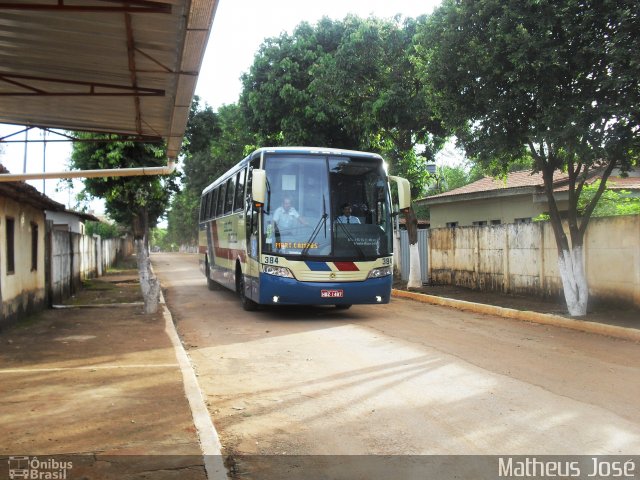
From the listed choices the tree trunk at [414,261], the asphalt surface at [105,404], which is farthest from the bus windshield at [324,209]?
the tree trunk at [414,261]

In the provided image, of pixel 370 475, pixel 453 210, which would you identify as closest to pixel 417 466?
pixel 370 475

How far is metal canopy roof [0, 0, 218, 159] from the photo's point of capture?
15.8 feet

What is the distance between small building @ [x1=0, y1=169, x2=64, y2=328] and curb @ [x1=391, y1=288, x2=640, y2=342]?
9.77m

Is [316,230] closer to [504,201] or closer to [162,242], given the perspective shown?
[504,201]

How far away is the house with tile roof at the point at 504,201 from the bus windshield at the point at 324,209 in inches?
297

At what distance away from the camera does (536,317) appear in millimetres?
12094

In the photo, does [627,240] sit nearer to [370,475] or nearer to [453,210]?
[370,475]

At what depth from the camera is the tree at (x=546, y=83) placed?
985 cm

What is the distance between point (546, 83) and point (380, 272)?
4.72 meters

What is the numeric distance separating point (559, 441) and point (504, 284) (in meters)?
11.8

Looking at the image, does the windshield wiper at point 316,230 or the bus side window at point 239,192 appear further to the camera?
the bus side window at point 239,192

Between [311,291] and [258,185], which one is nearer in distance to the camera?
[258,185]

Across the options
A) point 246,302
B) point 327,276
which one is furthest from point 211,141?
point 327,276

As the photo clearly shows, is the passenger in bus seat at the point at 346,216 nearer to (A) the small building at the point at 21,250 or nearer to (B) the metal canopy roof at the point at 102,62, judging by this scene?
(B) the metal canopy roof at the point at 102,62
